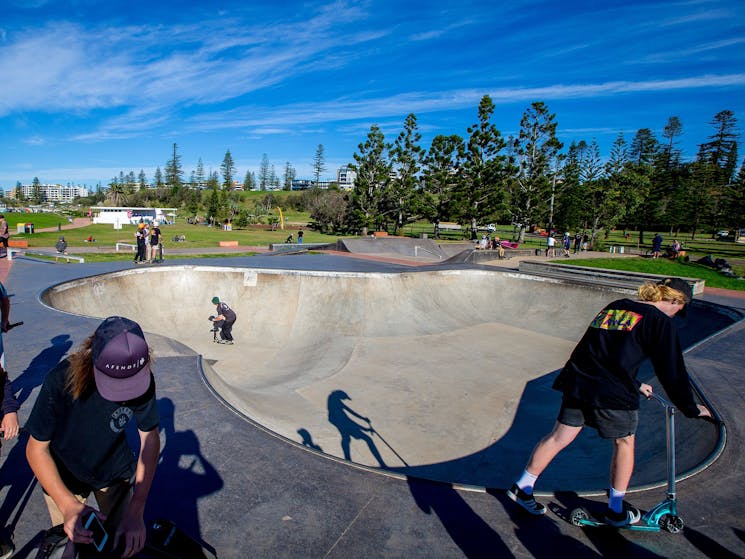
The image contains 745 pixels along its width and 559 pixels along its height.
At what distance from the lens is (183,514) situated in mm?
3125

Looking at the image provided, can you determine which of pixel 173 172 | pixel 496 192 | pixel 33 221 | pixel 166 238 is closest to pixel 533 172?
pixel 496 192

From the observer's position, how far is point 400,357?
1062 centimetres

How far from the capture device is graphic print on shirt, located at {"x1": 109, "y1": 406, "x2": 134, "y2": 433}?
2.00 metres

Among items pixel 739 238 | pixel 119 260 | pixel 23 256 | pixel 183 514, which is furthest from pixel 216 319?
pixel 739 238

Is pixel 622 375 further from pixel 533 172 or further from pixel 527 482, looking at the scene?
pixel 533 172

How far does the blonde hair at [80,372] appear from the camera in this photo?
5.99 ft

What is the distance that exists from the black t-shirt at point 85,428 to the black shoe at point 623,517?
292cm

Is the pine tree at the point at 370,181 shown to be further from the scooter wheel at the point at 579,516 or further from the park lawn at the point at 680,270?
the scooter wheel at the point at 579,516

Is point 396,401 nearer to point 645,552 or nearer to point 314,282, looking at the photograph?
point 645,552

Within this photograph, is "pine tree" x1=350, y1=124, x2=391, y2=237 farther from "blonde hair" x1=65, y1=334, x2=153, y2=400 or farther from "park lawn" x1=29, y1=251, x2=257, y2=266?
"blonde hair" x1=65, y1=334, x2=153, y2=400

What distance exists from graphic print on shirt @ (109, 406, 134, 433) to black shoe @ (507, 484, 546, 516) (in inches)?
102

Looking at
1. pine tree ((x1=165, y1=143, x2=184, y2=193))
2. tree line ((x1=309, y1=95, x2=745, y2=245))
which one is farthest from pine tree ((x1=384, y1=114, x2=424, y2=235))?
pine tree ((x1=165, y1=143, x2=184, y2=193))

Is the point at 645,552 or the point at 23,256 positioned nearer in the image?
the point at 645,552

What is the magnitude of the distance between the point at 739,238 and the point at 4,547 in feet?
192
